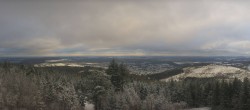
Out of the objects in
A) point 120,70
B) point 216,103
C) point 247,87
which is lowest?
point 216,103

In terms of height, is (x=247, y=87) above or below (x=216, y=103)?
above

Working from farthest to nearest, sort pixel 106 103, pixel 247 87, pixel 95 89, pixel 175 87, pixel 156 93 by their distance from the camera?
pixel 175 87 → pixel 156 93 → pixel 247 87 → pixel 106 103 → pixel 95 89

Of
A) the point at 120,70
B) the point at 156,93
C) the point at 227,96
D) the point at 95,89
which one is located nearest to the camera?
the point at 95,89

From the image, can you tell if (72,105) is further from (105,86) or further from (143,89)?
(143,89)

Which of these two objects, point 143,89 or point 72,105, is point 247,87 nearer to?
point 143,89

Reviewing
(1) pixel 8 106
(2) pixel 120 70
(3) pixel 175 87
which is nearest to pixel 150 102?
(2) pixel 120 70

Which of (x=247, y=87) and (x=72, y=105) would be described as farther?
(x=247, y=87)
